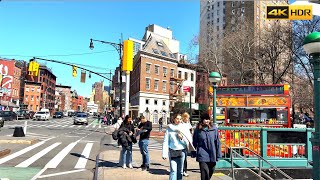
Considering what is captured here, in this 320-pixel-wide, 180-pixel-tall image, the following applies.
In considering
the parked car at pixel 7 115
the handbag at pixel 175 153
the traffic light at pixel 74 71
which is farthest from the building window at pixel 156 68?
the handbag at pixel 175 153

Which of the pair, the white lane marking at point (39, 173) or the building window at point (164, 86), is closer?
the white lane marking at point (39, 173)

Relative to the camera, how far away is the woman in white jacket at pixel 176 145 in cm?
715

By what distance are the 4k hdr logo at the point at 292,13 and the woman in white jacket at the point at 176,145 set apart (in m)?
3.24

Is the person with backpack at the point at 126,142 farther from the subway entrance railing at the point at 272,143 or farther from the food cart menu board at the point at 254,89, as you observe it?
the food cart menu board at the point at 254,89

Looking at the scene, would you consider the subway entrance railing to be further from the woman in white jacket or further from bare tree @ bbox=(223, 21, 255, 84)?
bare tree @ bbox=(223, 21, 255, 84)

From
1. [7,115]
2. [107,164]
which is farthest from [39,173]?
[7,115]

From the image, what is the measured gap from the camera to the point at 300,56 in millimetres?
33188

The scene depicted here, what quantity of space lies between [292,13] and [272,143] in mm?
6160

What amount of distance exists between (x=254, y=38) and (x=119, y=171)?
1139 inches

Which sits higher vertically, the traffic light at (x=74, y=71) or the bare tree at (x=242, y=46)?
the bare tree at (x=242, y=46)

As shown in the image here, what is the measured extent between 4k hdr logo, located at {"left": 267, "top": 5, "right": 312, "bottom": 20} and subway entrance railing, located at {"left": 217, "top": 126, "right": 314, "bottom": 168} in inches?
224

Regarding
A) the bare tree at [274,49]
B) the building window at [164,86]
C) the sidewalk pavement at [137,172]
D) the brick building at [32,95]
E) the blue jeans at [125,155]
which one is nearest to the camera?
the sidewalk pavement at [137,172]

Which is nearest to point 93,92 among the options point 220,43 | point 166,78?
point 166,78

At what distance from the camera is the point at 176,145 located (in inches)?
285
